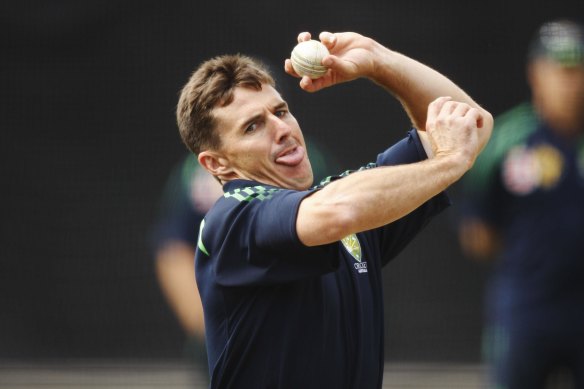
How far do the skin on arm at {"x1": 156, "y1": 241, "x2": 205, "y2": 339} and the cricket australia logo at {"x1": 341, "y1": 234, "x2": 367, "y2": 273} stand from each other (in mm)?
2310

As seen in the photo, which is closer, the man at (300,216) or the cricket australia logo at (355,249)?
the man at (300,216)

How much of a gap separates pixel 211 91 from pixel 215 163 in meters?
0.26

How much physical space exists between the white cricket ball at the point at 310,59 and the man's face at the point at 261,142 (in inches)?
6.6

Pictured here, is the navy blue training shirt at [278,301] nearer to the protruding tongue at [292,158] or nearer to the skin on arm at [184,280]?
the protruding tongue at [292,158]

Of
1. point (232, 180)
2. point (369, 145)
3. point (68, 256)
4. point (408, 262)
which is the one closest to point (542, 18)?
point (369, 145)

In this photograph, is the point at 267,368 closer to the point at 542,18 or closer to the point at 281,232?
the point at 281,232

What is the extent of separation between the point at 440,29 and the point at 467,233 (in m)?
1.94

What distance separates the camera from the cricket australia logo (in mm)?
3482

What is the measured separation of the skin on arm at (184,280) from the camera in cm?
576

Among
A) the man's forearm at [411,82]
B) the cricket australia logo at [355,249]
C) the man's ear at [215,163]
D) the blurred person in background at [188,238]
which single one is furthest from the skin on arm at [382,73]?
the blurred person in background at [188,238]

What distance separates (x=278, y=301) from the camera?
323cm

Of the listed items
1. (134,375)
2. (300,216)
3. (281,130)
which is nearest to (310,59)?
(281,130)

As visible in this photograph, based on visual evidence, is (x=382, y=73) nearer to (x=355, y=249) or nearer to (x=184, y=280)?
(x=355, y=249)

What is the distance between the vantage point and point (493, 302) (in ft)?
19.8
